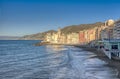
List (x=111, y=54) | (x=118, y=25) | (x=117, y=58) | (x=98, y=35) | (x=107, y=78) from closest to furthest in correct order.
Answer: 1. (x=107, y=78)
2. (x=117, y=58)
3. (x=111, y=54)
4. (x=118, y=25)
5. (x=98, y=35)

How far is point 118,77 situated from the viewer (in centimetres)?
3544

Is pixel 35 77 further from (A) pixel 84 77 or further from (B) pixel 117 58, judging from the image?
(B) pixel 117 58

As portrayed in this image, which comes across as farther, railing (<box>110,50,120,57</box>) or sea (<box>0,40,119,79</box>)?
railing (<box>110,50,120,57</box>)

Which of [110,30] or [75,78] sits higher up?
[110,30]

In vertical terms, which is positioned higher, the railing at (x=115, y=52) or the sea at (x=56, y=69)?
the railing at (x=115, y=52)

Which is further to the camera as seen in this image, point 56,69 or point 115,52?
point 115,52

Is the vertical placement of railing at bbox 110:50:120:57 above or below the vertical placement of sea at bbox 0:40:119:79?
above

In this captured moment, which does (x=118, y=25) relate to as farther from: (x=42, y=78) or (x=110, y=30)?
(x=42, y=78)

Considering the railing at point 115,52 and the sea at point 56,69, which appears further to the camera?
the railing at point 115,52

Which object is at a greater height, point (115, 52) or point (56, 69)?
point (115, 52)

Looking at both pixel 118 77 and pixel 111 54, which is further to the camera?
pixel 111 54

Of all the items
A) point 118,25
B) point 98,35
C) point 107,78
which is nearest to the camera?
point 107,78

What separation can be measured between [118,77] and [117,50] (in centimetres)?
2717

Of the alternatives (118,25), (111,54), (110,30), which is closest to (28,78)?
(111,54)
